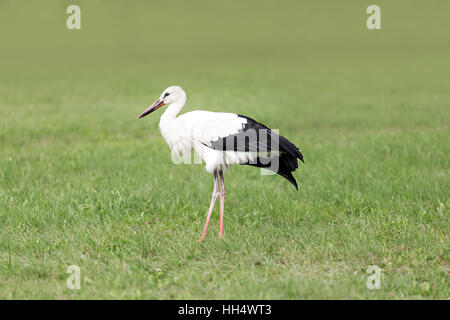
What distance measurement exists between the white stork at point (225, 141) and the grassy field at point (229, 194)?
0.67 meters

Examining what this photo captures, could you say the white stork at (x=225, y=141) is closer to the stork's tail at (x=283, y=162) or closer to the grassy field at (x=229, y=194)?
the stork's tail at (x=283, y=162)

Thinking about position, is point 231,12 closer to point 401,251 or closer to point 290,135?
point 290,135

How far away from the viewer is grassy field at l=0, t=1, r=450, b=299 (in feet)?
14.4

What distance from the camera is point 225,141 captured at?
5172 millimetres

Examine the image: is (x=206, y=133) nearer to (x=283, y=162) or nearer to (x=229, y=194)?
(x=283, y=162)

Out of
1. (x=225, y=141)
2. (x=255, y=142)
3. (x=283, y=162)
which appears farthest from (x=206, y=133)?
(x=283, y=162)

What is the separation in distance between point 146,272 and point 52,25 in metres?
29.8

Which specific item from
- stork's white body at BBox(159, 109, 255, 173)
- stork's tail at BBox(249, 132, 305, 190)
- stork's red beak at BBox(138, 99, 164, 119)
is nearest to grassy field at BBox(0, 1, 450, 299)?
stork's tail at BBox(249, 132, 305, 190)

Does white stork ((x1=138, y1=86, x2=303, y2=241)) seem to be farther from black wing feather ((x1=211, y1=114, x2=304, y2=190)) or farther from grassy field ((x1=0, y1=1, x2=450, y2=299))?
grassy field ((x1=0, y1=1, x2=450, y2=299))

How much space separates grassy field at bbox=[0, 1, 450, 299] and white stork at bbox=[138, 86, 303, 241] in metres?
0.67

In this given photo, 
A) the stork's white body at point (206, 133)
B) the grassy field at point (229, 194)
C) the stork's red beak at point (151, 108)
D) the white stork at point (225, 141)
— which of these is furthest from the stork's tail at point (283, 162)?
the stork's red beak at point (151, 108)

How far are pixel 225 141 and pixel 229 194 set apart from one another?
162cm

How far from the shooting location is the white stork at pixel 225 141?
5.15 m

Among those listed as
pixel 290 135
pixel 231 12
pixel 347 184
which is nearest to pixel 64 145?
pixel 290 135
